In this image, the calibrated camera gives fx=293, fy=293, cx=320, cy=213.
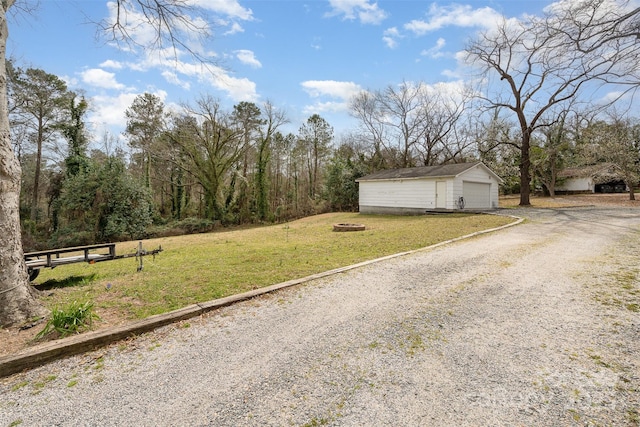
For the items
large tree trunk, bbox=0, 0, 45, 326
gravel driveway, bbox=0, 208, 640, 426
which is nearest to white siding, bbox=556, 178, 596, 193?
gravel driveway, bbox=0, 208, 640, 426

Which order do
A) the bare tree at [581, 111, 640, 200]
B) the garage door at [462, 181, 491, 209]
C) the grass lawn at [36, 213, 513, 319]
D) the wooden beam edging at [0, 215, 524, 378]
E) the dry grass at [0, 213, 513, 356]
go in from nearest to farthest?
1. the wooden beam edging at [0, 215, 524, 378]
2. the dry grass at [0, 213, 513, 356]
3. the grass lawn at [36, 213, 513, 319]
4. the garage door at [462, 181, 491, 209]
5. the bare tree at [581, 111, 640, 200]

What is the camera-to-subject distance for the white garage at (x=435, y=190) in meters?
16.8

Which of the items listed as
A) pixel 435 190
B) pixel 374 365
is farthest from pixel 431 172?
pixel 374 365

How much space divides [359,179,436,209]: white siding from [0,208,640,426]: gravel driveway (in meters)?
13.8

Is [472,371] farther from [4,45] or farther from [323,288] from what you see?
[4,45]

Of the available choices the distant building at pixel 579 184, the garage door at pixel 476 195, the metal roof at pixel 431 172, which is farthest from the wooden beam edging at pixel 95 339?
the distant building at pixel 579 184

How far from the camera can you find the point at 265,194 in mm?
23609

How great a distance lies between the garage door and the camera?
17406 mm

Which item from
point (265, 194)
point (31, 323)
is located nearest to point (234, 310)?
point (31, 323)

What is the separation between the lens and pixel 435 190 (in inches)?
689

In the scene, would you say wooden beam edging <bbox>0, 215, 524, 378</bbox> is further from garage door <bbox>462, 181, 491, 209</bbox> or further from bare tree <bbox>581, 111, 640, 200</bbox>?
bare tree <bbox>581, 111, 640, 200</bbox>

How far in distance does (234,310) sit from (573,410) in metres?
3.30

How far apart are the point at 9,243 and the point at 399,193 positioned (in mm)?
18538

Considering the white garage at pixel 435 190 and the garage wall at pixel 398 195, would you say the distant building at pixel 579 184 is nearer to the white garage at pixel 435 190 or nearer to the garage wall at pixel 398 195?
the white garage at pixel 435 190
